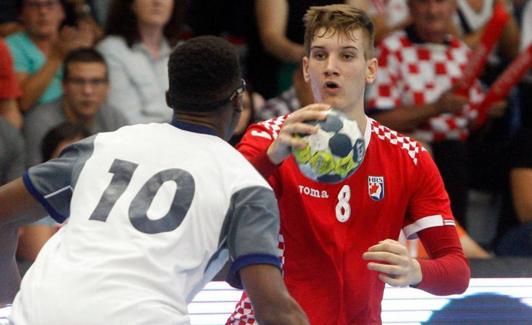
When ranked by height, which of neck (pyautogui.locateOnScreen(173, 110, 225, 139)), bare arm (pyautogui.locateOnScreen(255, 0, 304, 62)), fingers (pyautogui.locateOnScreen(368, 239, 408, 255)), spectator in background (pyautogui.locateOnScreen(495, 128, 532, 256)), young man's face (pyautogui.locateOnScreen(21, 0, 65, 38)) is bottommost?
spectator in background (pyautogui.locateOnScreen(495, 128, 532, 256))

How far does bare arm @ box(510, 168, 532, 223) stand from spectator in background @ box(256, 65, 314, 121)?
1213mm

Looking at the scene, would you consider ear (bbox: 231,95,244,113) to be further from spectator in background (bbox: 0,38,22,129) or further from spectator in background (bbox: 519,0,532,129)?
spectator in background (bbox: 519,0,532,129)

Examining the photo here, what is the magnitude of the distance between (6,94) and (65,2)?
0.90 meters

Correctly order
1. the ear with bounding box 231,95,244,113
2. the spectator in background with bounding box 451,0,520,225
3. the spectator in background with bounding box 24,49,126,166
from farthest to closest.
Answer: the spectator in background with bounding box 451,0,520,225
the spectator in background with bounding box 24,49,126,166
the ear with bounding box 231,95,244,113

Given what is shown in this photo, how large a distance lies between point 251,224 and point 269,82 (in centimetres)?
405

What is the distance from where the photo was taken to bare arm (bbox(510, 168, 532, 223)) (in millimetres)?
6621

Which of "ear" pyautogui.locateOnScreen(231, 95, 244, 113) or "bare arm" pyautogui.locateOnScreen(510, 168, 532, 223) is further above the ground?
"ear" pyautogui.locateOnScreen(231, 95, 244, 113)

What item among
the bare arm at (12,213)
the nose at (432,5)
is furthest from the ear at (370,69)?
the nose at (432,5)

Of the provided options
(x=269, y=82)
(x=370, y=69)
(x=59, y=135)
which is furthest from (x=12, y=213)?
(x=269, y=82)

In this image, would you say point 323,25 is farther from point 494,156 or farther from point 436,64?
point 494,156

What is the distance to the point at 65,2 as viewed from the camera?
7.02 meters

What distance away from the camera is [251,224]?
10.8 feet

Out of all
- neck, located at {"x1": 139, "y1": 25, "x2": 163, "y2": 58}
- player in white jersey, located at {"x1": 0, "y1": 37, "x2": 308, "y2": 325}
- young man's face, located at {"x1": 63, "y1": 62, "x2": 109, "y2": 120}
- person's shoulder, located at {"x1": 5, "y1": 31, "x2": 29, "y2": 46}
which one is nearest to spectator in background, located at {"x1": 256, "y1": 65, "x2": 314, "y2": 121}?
neck, located at {"x1": 139, "y1": 25, "x2": 163, "y2": 58}

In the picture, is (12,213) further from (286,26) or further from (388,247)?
(286,26)
